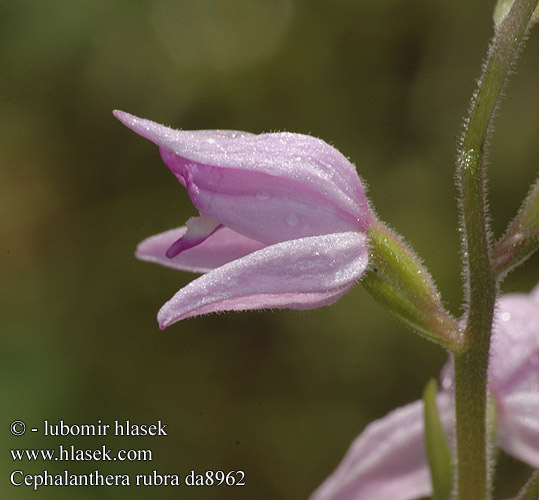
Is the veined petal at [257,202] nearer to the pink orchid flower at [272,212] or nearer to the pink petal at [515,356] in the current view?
the pink orchid flower at [272,212]

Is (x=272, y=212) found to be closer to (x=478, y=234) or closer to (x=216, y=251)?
(x=216, y=251)

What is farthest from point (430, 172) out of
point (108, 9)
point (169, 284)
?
point (108, 9)

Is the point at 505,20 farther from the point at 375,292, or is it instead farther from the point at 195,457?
the point at 195,457

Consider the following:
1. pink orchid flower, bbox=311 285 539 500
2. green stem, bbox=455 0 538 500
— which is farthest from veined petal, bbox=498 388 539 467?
green stem, bbox=455 0 538 500

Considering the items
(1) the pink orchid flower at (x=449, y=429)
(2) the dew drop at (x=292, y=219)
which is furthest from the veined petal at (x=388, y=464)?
(2) the dew drop at (x=292, y=219)

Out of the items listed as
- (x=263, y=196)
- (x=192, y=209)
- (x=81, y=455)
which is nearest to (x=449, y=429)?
(x=263, y=196)
